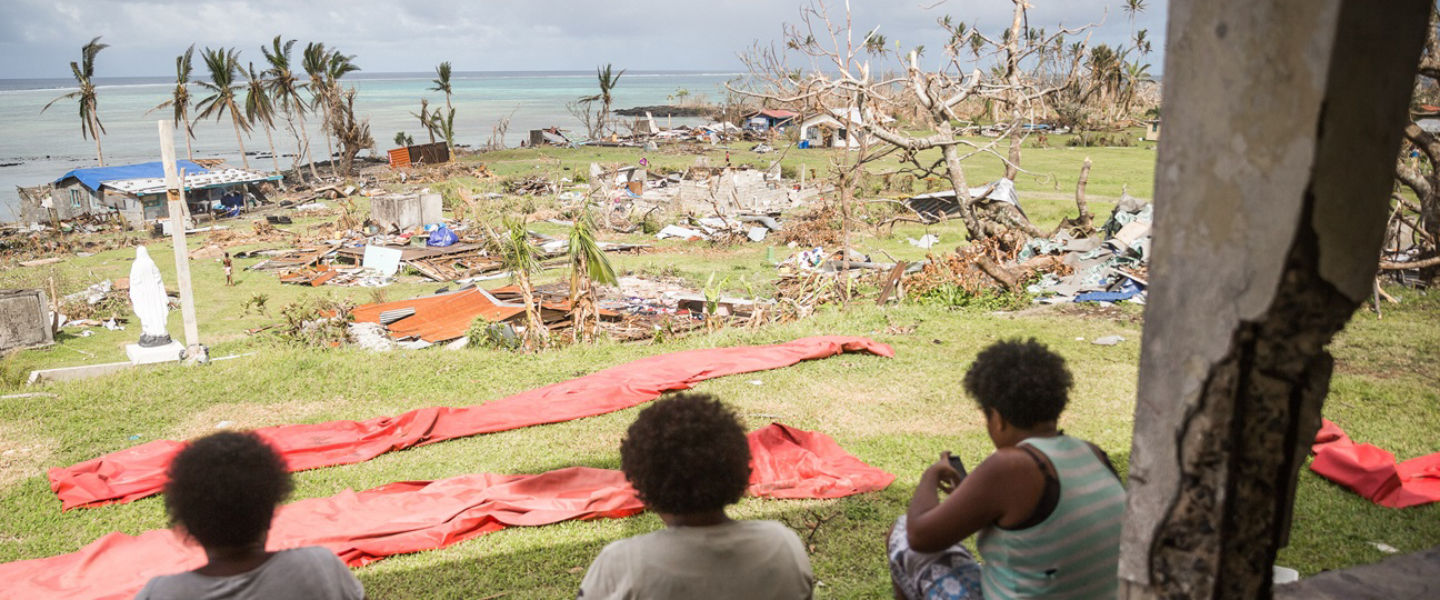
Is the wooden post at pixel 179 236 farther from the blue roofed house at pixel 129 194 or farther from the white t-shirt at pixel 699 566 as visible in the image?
Answer: the blue roofed house at pixel 129 194

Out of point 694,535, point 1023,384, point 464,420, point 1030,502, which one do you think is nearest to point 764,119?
point 464,420

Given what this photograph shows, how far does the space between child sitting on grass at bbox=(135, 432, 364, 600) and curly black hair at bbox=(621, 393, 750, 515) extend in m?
0.85

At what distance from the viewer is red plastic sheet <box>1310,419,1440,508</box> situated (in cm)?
495

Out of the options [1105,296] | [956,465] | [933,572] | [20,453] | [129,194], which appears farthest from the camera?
[129,194]

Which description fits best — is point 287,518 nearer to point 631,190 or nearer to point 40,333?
point 40,333

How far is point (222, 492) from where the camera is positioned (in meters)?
2.31

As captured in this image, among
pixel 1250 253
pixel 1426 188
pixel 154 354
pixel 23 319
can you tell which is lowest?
pixel 23 319

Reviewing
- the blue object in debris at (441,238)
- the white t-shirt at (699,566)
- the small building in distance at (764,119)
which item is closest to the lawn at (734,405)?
the white t-shirt at (699,566)

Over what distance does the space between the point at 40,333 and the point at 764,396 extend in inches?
443

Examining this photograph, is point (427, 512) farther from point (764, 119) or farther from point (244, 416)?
point (764, 119)

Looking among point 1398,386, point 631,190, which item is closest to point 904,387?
point 1398,386

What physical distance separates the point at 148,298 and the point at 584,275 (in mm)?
4484

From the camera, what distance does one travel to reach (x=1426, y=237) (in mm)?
9984

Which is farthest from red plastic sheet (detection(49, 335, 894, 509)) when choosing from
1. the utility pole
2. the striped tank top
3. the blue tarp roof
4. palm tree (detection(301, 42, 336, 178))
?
palm tree (detection(301, 42, 336, 178))
